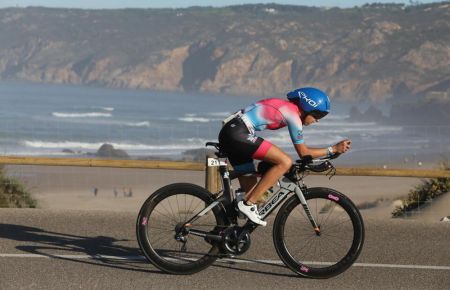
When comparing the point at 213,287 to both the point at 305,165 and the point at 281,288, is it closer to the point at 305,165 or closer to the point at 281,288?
the point at 281,288

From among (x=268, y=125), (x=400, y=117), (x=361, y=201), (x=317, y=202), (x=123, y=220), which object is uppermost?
(x=268, y=125)

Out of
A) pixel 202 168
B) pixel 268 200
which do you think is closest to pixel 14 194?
pixel 202 168

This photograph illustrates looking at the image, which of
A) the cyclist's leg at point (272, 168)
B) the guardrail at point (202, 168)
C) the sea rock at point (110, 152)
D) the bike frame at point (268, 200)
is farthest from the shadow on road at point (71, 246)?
the sea rock at point (110, 152)

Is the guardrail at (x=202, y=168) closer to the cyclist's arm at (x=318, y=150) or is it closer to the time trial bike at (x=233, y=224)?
the time trial bike at (x=233, y=224)

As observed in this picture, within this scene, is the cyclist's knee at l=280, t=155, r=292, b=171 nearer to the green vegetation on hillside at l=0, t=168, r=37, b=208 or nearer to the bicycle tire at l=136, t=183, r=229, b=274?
the bicycle tire at l=136, t=183, r=229, b=274

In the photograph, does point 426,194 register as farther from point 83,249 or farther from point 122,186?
point 122,186

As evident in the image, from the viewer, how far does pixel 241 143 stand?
699cm

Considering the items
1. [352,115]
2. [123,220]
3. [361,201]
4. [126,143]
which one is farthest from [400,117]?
[123,220]

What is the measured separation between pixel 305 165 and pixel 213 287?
3.58 ft

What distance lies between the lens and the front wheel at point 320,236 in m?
7.03

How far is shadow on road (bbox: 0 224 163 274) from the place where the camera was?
762 cm

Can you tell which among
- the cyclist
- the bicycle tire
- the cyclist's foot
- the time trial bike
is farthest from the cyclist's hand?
the bicycle tire

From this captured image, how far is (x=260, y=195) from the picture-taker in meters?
6.99

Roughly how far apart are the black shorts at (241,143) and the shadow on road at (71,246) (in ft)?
3.53
